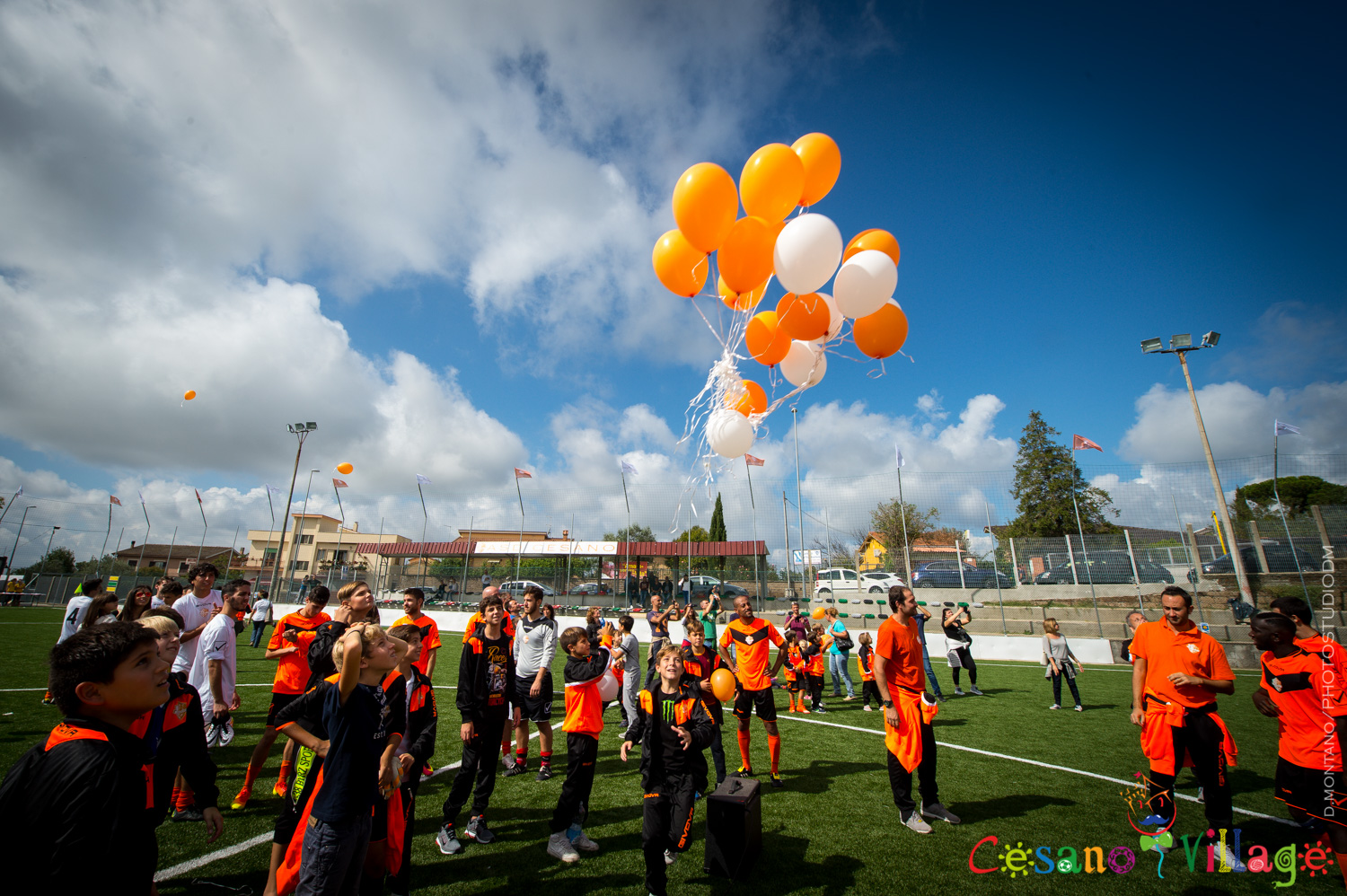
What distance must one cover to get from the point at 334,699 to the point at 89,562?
52119 millimetres

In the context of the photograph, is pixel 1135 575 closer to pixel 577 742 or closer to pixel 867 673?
pixel 867 673

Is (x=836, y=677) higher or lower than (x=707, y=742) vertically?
lower

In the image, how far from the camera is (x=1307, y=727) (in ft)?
12.1

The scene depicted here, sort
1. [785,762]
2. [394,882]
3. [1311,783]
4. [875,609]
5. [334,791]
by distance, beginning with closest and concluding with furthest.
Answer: [334,791], [394,882], [1311,783], [785,762], [875,609]

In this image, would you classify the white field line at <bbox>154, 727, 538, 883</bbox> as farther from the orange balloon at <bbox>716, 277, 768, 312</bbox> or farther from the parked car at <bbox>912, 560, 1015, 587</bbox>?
the parked car at <bbox>912, 560, 1015, 587</bbox>

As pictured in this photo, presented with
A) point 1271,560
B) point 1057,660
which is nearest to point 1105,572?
point 1271,560

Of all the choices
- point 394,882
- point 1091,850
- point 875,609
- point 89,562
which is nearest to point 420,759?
point 394,882

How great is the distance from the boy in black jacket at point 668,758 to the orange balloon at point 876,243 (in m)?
4.07

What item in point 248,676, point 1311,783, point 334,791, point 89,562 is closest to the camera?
point 334,791

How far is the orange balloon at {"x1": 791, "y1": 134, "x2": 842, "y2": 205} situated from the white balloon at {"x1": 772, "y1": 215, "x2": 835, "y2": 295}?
0.65m

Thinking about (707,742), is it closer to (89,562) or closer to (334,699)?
(334,699)

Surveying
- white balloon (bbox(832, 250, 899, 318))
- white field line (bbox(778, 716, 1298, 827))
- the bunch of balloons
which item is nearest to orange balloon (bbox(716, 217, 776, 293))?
the bunch of balloons

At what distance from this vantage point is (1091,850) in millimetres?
4051

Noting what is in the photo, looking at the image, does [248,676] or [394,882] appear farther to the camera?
[248,676]
